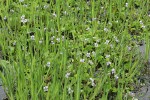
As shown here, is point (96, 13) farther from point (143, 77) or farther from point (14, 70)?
point (14, 70)

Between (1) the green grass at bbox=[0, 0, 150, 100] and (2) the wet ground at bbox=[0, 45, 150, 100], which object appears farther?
(2) the wet ground at bbox=[0, 45, 150, 100]

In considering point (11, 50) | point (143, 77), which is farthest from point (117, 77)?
point (11, 50)

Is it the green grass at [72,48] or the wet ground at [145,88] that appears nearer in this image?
the green grass at [72,48]

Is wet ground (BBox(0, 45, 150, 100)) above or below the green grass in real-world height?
below

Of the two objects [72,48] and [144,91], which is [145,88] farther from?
[72,48]

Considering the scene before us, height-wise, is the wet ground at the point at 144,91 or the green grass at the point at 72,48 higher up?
the green grass at the point at 72,48

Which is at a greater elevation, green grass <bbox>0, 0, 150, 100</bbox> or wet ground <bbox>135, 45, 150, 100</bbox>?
green grass <bbox>0, 0, 150, 100</bbox>

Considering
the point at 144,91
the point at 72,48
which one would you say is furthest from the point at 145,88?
the point at 72,48

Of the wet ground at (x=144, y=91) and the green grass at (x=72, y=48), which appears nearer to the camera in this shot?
the green grass at (x=72, y=48)
